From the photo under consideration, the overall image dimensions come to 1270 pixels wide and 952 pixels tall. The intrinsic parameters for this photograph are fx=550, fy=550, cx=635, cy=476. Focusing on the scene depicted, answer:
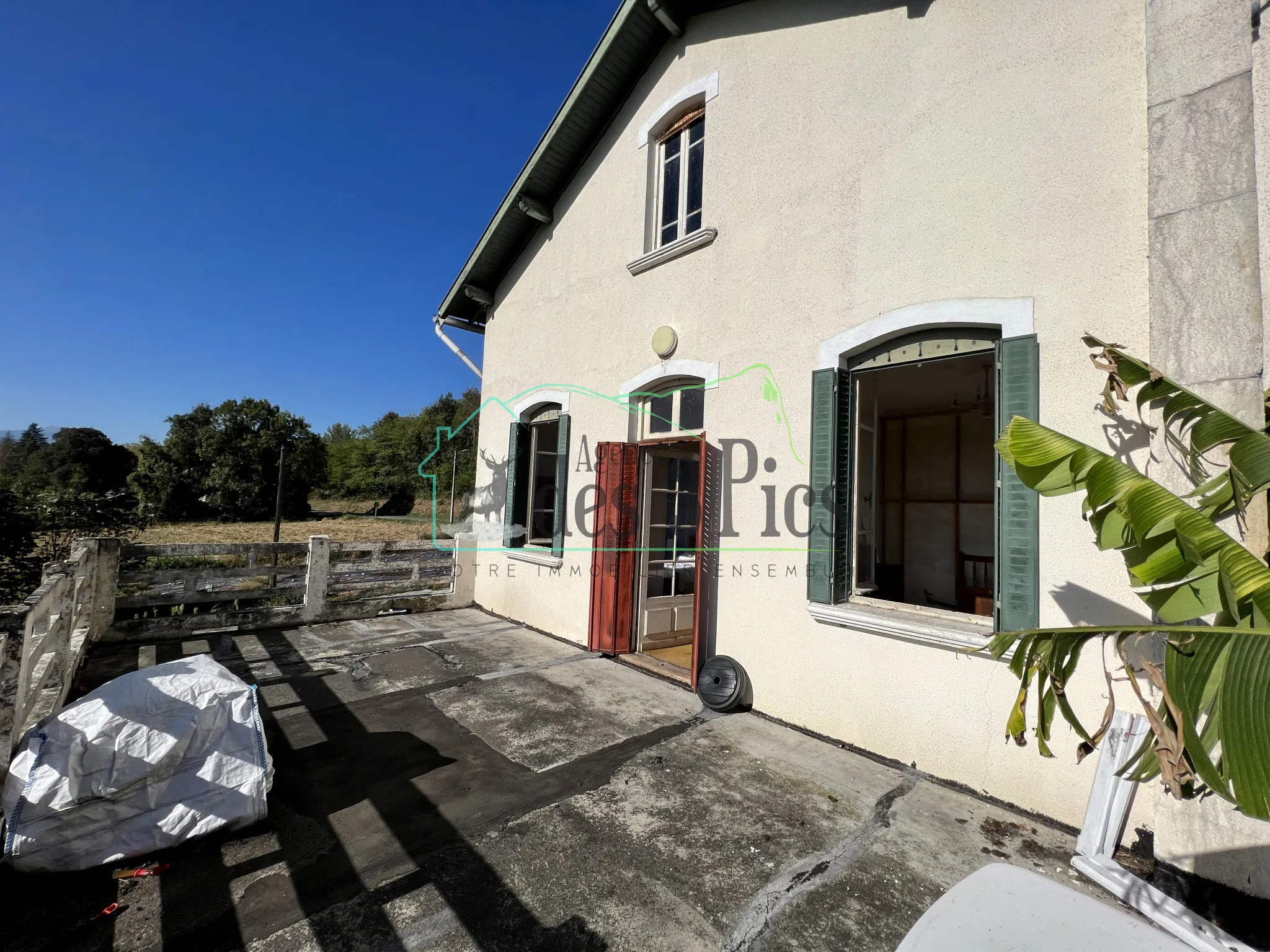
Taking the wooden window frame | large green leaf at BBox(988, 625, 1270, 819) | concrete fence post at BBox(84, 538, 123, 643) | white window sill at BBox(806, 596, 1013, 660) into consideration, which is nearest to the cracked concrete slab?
white window sill at BBox(806, 596, 1013, 660)

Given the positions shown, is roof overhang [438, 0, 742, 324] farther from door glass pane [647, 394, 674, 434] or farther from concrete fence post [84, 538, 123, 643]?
concrete fence post [84, 538, 123, 643]

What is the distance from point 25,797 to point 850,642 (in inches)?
163

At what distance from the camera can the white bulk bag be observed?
86.6 inches

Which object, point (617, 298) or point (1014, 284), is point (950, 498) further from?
point (617, 298)

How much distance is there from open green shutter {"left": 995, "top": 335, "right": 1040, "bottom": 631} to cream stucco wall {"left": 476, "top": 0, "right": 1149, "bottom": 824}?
2.7 inches

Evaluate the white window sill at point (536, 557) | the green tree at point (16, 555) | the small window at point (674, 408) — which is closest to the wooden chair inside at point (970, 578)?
the small window at point (674, 408)

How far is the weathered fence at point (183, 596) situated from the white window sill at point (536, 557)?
118 centimetres

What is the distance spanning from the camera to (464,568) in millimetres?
8086

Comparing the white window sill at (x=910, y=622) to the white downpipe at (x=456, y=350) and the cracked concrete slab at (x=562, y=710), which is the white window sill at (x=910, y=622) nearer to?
the cracked concrete slab at (x=562, y=710)

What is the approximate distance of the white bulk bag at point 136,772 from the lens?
2.20m

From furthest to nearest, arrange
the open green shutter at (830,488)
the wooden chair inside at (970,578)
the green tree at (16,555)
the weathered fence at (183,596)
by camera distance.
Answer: the wooden chair inside at (970,578) → the green tree at (16,555) → the open green shutter at (830,488) → the weathered fence at (183,596)

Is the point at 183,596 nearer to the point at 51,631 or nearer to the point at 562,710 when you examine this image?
the point at 51,631

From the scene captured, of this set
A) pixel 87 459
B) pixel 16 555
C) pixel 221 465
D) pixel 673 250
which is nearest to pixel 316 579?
pixel 16 555

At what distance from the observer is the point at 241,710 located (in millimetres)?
2672
